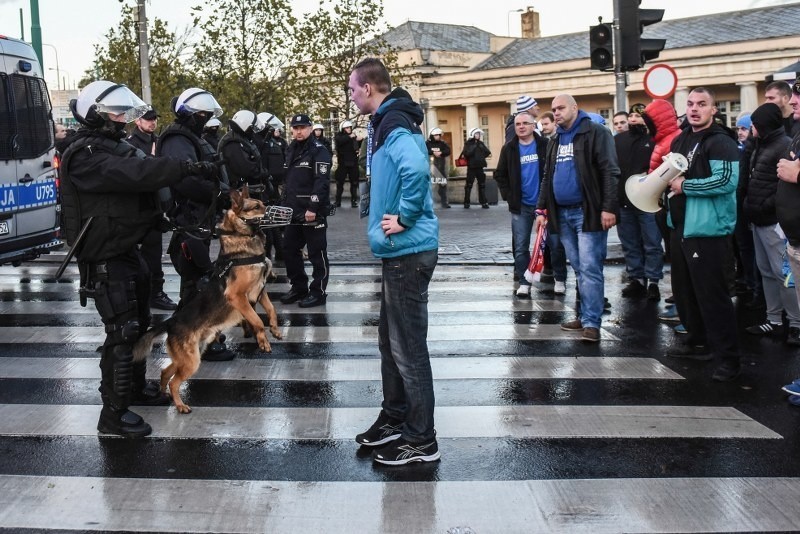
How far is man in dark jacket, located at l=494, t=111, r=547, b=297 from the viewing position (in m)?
10.4

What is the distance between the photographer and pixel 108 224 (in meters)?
5.28

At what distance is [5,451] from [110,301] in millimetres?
1026

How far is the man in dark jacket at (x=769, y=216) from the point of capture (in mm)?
7625

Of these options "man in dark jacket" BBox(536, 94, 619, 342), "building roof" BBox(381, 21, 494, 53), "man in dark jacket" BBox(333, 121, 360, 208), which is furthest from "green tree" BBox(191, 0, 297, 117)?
"building roof" BBox(381, 21, 494, 53)

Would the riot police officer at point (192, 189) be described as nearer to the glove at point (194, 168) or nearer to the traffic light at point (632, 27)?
the glove at point (194, 168)

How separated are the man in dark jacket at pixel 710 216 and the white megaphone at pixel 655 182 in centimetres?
8

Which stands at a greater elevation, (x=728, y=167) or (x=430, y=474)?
(x=728, y=167)

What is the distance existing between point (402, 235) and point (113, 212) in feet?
5.82

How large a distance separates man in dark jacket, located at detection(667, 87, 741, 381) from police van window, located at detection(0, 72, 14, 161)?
7.00 m

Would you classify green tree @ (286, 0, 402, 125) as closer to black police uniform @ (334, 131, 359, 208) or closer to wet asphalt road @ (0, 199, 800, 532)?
black police uniform @ (334, 131, 359, 208)

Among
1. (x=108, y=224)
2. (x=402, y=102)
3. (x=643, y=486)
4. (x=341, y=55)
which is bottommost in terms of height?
(x=643, y=486)

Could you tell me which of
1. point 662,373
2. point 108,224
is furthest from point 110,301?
point 662,373

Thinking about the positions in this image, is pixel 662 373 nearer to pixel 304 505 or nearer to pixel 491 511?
pixel 491 511

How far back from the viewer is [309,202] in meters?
9.69
